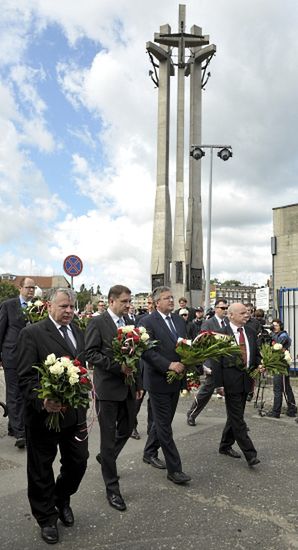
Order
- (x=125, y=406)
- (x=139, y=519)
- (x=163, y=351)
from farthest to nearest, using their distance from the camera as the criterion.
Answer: (x=163, y=351) < (x=125, y=406) < (x=139, y=519)

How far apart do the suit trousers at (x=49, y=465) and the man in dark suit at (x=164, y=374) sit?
4.29 ft

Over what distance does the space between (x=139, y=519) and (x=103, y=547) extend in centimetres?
57

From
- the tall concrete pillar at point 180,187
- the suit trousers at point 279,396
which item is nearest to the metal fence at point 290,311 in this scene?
the suit trousers at point 279,396

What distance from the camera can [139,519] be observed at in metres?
4.34

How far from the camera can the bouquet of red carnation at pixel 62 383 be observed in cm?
375

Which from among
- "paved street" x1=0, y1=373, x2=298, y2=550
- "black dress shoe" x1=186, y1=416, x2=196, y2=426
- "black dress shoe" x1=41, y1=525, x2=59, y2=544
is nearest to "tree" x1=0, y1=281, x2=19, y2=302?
"black dress shoe" x1=186, y1=416, x2=196, y2=426

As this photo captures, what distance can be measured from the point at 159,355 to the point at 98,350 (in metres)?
0.78

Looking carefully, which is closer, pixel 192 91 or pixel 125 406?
pixel 125 406

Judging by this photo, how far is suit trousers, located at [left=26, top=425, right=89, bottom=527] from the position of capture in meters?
4.03

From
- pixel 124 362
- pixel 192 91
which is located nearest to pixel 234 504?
pixel 124 362

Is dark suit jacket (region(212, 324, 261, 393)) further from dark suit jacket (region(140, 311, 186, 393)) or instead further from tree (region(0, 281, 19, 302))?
tree (region(0, 281, 19, 302))

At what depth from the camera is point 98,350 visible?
193 inches

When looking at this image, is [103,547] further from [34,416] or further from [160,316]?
[160,316]

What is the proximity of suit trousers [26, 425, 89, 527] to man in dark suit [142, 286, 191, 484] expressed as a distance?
4.29 feet
